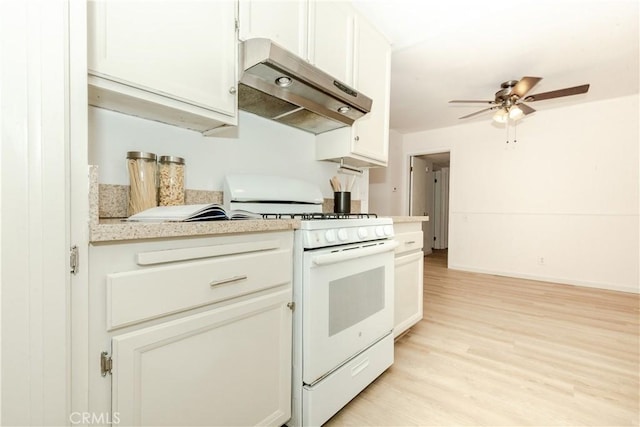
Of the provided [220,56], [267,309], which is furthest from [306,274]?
[220,56]

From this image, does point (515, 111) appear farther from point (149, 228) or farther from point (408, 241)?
point (149, 228)

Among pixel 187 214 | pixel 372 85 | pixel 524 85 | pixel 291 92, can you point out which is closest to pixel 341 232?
pixel 187 214

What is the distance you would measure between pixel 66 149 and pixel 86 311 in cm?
38

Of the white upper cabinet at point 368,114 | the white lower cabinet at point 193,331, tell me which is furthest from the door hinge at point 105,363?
the white upper cabinet at point 368,114

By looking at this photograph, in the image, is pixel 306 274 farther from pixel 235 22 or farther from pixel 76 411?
pixel 235 22

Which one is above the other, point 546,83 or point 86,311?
point 546,83

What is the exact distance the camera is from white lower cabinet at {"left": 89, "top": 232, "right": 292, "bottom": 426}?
0.73 meters

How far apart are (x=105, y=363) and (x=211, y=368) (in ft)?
0.98

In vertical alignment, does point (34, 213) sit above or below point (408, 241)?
above

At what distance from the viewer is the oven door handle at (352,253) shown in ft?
3.91

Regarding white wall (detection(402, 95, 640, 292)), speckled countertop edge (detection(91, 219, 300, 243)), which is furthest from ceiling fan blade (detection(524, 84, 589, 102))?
speckled countertop edge (detection(91, 219, 300, 243))

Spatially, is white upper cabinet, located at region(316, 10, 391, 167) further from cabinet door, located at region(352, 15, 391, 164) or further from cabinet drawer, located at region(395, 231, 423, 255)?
cabinet drawer, located at region(395, 231, 423, 255)

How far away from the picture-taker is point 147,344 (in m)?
0.78

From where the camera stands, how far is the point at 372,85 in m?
2.07
